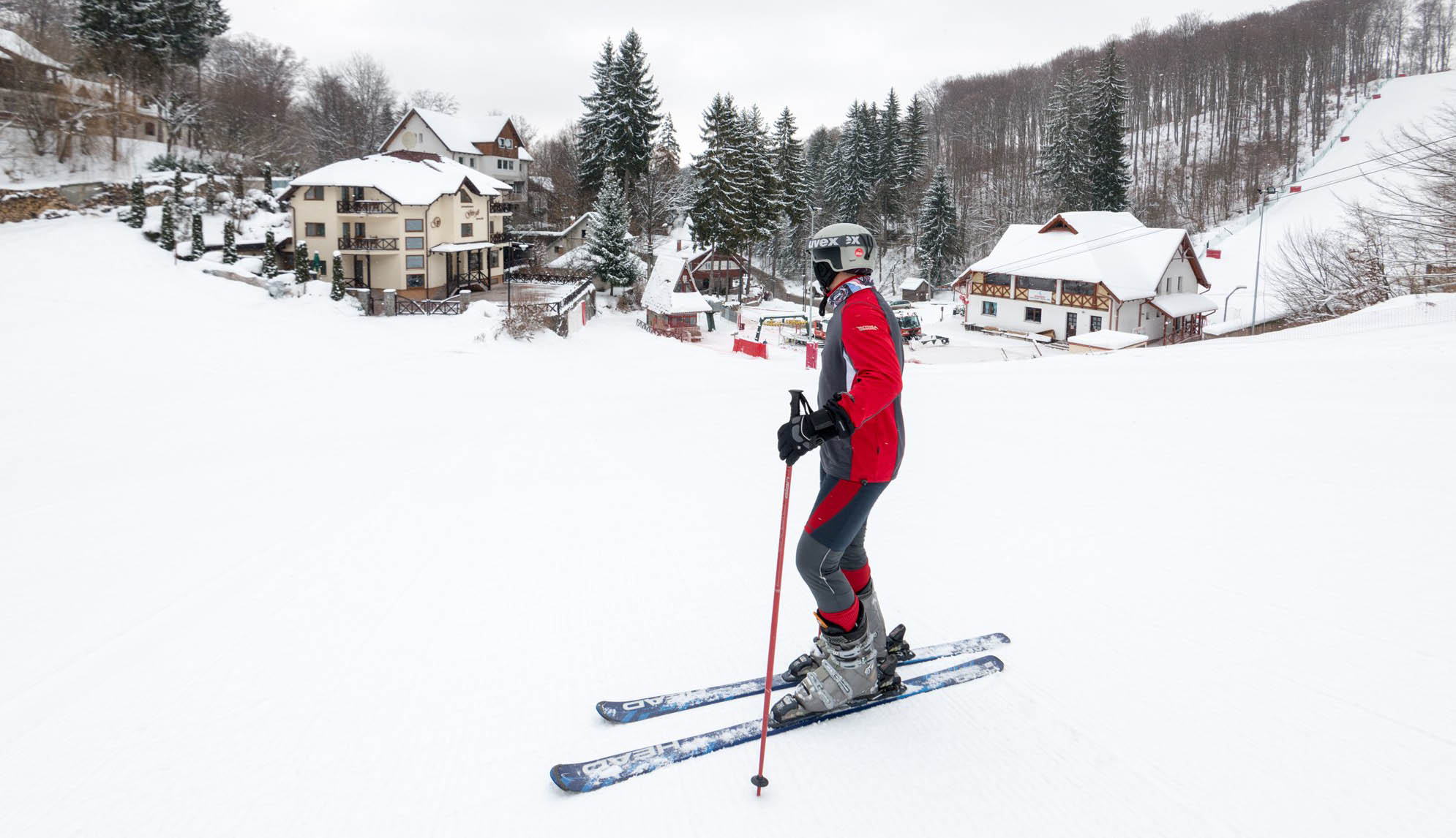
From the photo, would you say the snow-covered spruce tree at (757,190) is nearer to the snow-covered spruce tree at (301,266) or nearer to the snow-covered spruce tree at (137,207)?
the snow-covered spruce tree at (301,266)

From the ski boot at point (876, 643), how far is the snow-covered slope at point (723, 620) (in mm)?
235

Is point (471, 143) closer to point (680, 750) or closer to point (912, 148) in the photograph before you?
point (912, 148)

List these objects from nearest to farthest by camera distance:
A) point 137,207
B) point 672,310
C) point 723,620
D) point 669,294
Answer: point 723,620, point 137,207, point 672,310, point 669,294

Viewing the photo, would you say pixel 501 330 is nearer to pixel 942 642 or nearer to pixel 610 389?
pixel 610 389

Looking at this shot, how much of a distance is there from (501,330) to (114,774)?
2468cm

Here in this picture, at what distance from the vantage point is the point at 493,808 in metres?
2.61

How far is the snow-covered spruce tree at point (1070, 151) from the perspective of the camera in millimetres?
54125

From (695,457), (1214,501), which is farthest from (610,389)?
(1214,501)

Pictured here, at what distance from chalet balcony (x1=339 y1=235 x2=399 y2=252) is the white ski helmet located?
3455 cm

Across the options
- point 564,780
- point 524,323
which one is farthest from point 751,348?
point 564,780

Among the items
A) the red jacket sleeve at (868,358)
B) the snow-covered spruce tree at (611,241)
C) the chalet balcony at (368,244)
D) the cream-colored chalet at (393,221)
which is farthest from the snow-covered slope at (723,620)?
the snow-covered spruce tree at (611,241)

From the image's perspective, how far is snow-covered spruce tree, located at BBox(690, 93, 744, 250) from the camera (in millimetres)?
48281

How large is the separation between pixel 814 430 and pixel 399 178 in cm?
3758

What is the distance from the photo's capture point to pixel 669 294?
37344mm
